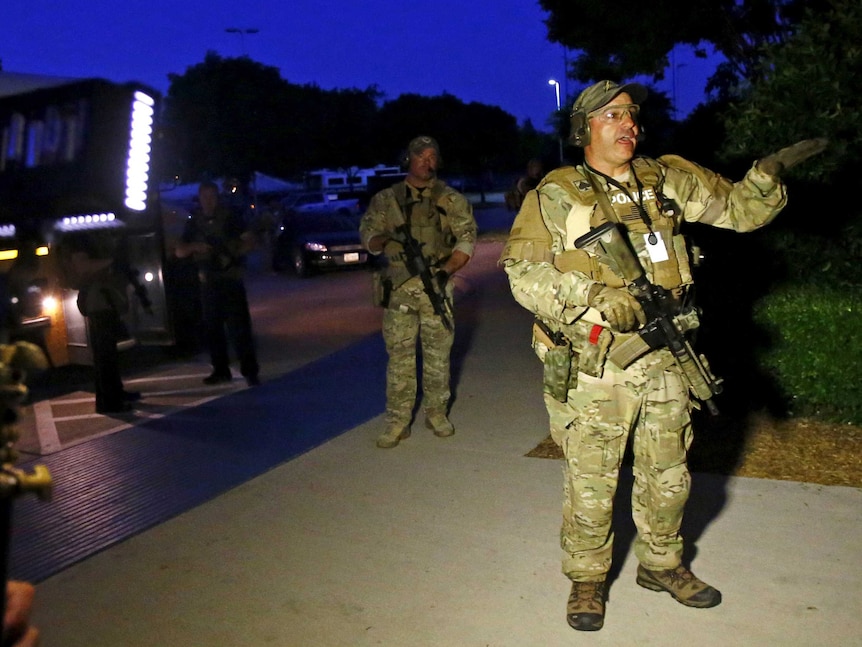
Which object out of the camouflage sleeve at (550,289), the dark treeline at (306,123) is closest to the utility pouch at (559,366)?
the camouflage sleeve at (550,289)

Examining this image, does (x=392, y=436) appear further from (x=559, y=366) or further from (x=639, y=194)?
(x=639, y=194)

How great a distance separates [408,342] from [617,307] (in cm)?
287

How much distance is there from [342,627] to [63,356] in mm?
6582

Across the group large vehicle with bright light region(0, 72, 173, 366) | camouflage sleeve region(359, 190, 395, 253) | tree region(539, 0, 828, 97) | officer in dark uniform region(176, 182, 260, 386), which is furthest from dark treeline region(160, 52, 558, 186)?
camouflage sleeve region(359, 190, 395, 253)

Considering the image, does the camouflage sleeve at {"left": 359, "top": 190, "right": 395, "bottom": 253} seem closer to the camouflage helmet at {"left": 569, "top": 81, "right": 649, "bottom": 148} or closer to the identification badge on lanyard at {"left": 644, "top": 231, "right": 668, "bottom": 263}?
the camouflage helmet at {"left": 569, "top": 81, "right": 649, "bottom": 148}

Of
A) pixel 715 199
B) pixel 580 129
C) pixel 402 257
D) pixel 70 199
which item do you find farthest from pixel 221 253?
pixel 715 199

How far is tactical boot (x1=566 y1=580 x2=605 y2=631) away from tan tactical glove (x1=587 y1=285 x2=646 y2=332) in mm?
1044

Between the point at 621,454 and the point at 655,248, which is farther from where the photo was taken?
the point at 621,454

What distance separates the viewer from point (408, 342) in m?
6.13

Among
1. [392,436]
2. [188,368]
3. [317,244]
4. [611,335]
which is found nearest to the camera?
[611,335]

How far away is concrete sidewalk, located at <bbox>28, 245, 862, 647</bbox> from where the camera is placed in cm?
370

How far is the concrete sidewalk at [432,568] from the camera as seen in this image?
3703 millimetres

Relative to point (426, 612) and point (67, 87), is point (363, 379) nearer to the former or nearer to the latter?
point (67, 87)

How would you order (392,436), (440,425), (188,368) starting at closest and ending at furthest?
(392,436), (440,425), (188,368)
